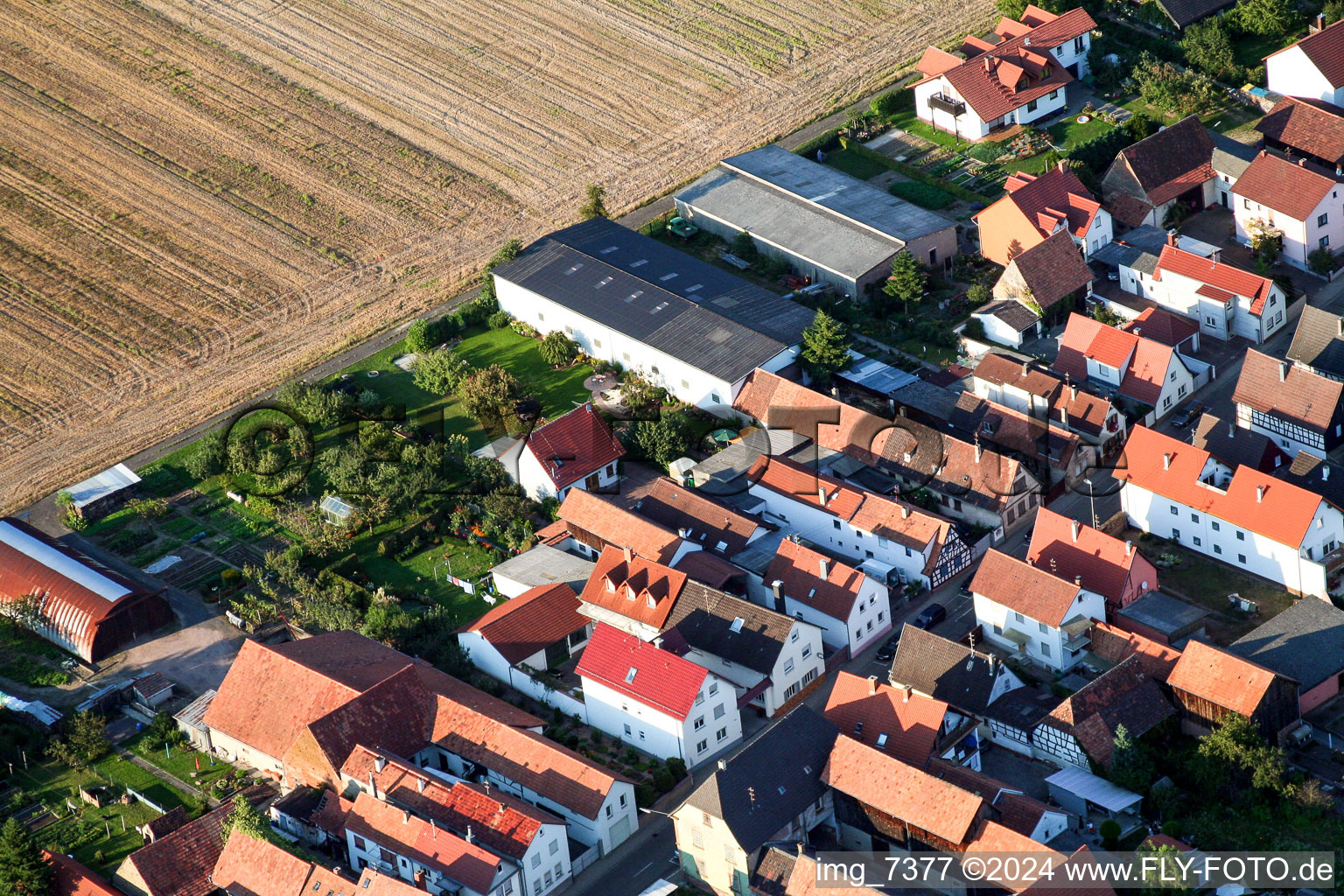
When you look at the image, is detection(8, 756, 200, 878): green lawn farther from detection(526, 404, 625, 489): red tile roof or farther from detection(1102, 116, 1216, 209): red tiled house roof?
detection(1102, 116, 1216, 209): red tiled house roof

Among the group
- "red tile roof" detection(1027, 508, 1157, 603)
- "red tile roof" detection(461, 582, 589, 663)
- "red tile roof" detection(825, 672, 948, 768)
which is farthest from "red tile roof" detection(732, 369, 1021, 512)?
"red tile roof" detection(461, 582, 589, 663)

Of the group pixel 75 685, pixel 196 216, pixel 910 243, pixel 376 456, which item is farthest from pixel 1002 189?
pixel 75 685

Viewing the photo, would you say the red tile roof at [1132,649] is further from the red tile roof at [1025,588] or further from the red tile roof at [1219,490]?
the red tile roof at [1219,490]

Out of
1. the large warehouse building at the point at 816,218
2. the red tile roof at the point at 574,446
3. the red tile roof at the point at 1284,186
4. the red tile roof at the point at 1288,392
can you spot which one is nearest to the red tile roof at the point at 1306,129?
the red tile roof at the point at 1284,186

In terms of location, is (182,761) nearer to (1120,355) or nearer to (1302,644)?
(1302,644)

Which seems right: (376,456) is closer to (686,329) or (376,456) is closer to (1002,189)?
(686,329)

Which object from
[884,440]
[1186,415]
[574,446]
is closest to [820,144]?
[884,440]
